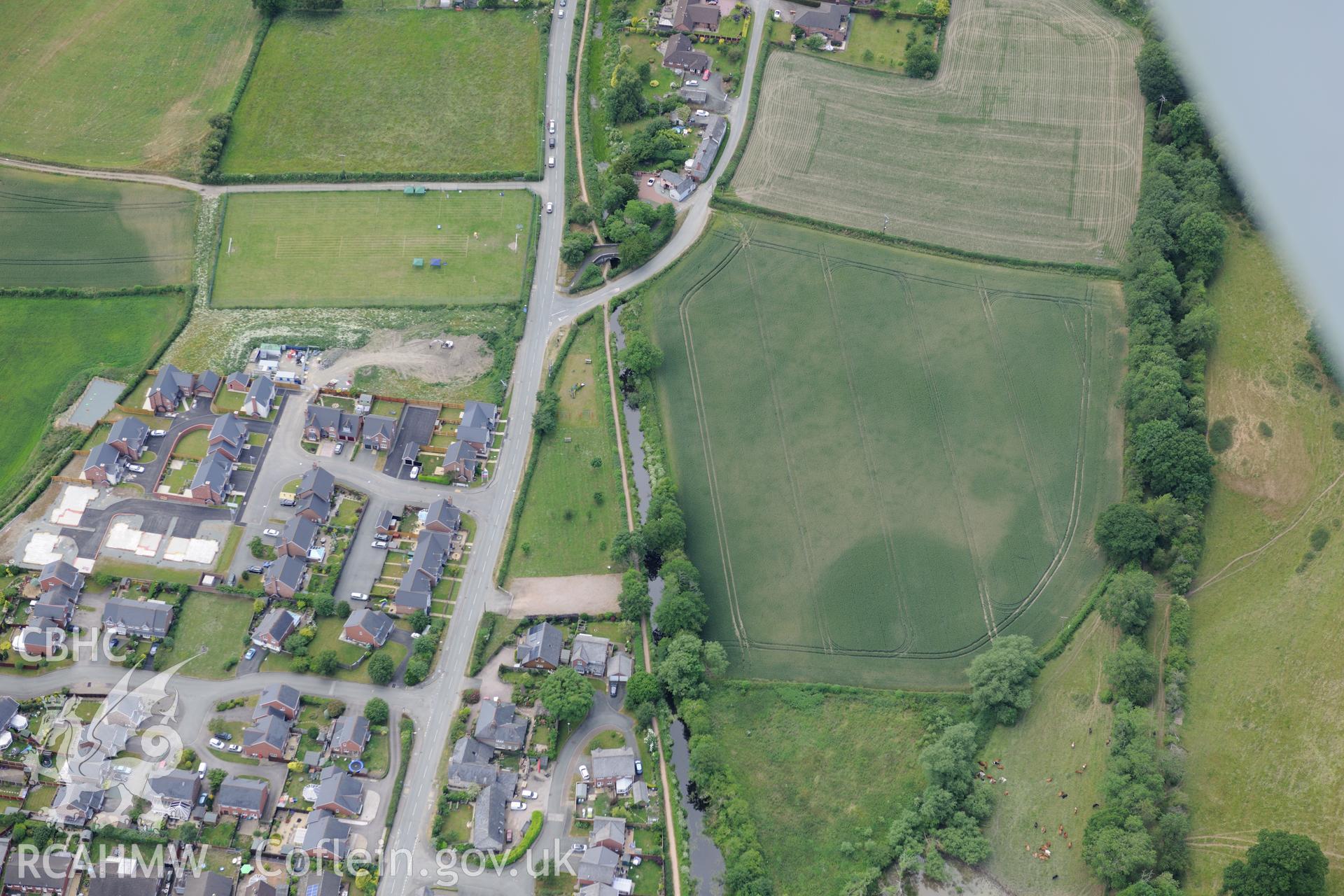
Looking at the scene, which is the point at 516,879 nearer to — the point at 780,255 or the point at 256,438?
the point at 256,438

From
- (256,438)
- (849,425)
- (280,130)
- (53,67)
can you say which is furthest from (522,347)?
(53,67)

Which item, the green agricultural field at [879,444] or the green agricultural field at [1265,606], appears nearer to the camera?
the green agricultural field at [1265,606]

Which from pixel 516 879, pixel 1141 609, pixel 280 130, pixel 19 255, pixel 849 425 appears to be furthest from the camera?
pixel 280 130

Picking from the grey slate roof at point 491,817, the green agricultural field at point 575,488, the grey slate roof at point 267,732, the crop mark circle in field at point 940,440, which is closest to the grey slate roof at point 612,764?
the grey slate roof at point 491,817

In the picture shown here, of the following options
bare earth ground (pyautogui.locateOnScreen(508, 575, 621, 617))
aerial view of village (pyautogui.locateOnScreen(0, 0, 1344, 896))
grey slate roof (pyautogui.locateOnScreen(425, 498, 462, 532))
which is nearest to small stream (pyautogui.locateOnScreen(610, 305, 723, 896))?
aerial view of village (pyautogui.locateOnScreen(0, 0, 1344, 896))

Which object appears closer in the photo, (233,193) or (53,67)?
(233,193)

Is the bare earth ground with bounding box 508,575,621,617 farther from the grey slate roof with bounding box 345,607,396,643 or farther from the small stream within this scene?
the grey slate roof with bounding box 345,607,396,643

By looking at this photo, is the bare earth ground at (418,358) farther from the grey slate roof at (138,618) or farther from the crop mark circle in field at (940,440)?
the grey slate roof at (138,618)
